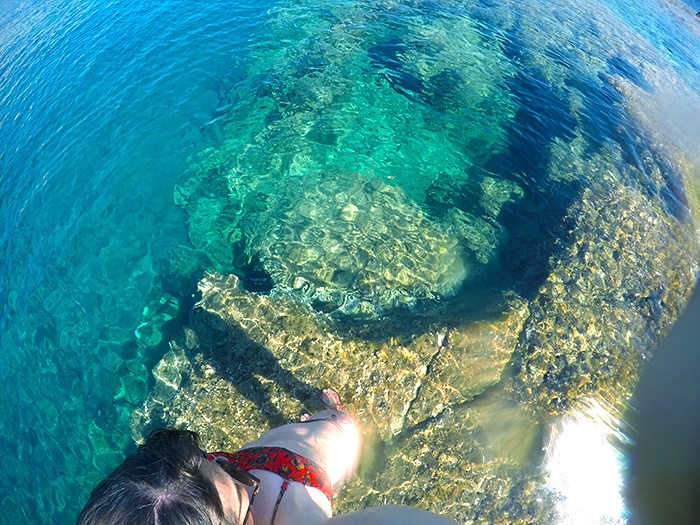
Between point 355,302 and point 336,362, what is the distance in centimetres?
123

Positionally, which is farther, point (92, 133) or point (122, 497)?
point (92, 133)

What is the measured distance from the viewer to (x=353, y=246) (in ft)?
25.3

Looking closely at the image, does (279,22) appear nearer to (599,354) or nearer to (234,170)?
(234,170)

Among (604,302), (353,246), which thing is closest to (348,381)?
(353,246)

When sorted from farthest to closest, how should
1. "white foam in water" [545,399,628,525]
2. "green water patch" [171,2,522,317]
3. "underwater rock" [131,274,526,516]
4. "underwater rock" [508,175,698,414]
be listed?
"green water patch" [171,2,522,317]
"underwater rock" [508,175,698,414]
"underwater rock" [131,274,526,516]
"white foam in water" [545,399,628,525]

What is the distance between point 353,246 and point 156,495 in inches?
238

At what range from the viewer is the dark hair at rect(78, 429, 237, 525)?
6.25 feet

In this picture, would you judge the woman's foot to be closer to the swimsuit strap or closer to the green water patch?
the green water patch

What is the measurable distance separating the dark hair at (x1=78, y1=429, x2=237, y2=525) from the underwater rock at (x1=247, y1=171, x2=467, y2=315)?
15.7 ft

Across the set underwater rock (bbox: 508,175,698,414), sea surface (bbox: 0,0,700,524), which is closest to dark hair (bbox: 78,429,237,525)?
sea surface (bbox: 0,0,700,524)

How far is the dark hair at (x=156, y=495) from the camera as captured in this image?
1.91 m

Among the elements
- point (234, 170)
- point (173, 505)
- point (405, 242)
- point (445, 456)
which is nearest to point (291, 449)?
point (173, 505)

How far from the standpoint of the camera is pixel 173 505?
1.94 meters

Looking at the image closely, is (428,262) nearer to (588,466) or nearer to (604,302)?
(604,302)
